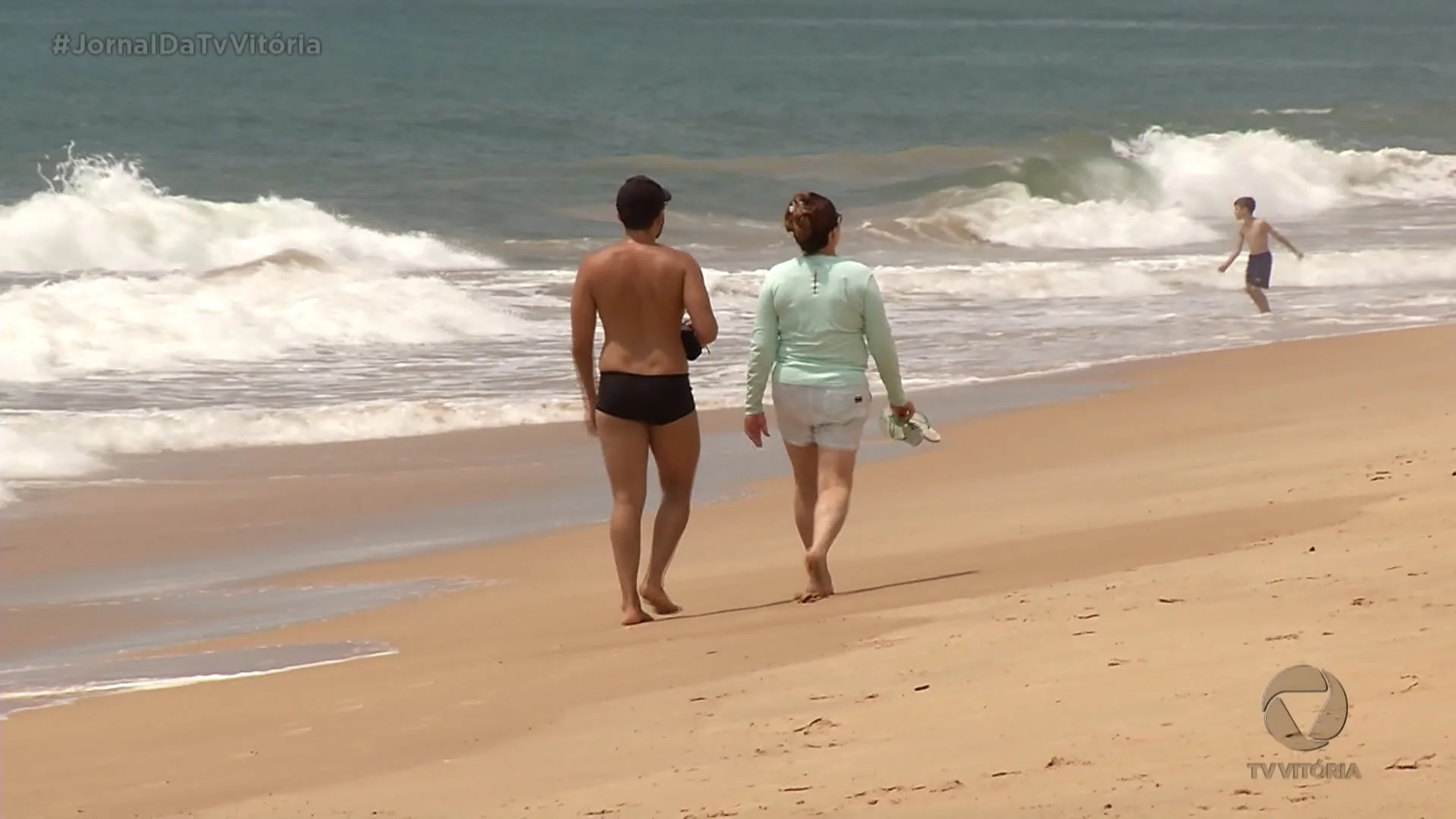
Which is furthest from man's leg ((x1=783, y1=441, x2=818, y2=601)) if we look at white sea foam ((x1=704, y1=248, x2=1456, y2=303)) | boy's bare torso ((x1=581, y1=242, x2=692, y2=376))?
white sea foam ((x1=704, y1=248, x2=1456, y2=303))

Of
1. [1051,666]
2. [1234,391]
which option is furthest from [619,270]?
[1234,391]

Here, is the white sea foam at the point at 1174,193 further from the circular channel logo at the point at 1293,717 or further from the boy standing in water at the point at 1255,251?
the circular channel logo at the point at 1293,717

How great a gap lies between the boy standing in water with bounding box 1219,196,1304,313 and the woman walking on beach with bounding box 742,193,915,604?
1012 cm

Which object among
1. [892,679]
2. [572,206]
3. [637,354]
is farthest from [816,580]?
[572,206]

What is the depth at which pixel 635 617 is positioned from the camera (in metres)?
6.77

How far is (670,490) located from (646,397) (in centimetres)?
40

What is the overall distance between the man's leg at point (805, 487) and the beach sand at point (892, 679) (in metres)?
0.27

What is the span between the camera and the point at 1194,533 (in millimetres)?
7168

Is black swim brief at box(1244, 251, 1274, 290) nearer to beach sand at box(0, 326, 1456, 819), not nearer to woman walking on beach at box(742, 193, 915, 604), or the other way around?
beach sand at box(0, 326, 1456, 819)

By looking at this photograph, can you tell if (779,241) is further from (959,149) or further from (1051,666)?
(1051,666)

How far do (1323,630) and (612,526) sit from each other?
106 inches

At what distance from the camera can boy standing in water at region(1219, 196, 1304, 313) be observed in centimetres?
1631

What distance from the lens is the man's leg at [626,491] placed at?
6723mm
